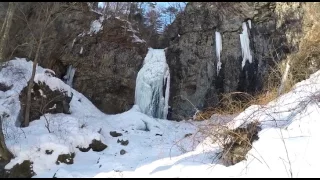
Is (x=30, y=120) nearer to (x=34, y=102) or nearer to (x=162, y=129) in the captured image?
(x=34, y=102)

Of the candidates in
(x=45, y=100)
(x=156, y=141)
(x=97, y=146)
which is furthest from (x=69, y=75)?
→ (x=97, y=146)

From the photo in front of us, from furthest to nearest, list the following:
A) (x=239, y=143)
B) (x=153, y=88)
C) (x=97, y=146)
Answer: (x=153, y=88) → (x=97, y=146) → (x=239, y=143)

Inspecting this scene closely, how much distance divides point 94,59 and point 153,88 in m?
3.41

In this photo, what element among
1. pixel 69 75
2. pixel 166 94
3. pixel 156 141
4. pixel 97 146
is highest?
pixel 69 75

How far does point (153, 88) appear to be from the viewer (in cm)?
1573

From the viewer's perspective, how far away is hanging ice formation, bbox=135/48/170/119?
15492 mm

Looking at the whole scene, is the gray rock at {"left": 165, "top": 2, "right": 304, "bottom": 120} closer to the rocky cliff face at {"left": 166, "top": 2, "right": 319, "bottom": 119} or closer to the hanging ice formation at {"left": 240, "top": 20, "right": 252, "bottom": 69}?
the rocky cliff face at {"left": 166, "top": 2, "right": 319, "bottom": 119}

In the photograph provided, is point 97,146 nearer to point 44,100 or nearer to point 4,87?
point 44,100

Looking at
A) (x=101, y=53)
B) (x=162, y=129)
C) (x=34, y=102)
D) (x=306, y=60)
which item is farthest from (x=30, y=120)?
(x=306, y=60)

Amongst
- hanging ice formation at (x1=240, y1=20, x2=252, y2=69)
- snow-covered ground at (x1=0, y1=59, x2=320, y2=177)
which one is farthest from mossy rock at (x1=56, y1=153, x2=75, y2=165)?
hanging ice formation at (x1=240, y1=20, x2=252, y2=69)

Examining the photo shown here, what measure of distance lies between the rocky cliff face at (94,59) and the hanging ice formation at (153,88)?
0.48 m

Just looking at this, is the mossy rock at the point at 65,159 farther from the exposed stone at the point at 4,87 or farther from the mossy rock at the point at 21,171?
the exposed stone at the point at 4,87

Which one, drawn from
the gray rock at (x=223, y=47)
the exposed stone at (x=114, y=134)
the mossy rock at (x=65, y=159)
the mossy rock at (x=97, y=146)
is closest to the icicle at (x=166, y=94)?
the gray rock at (x=223, y=47)

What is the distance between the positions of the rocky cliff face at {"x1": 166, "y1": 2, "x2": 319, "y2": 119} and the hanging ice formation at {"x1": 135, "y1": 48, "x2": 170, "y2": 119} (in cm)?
45
